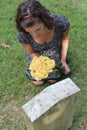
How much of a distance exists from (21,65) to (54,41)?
52 cm

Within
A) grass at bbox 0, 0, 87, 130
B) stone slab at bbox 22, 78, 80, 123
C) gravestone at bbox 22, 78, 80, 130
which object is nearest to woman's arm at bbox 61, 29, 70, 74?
grass at bbox 0, 0, 87, 130

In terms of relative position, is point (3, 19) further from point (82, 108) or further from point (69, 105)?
point (69, 105)

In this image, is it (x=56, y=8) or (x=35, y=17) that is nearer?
(x=35, y=17)

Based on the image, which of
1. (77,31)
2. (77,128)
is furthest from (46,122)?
(77,31)

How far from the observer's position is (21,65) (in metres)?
3.43

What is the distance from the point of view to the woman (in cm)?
265

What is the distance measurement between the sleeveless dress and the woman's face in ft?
0.71

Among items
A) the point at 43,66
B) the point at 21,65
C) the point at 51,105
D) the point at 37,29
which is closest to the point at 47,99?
the point at 51,105

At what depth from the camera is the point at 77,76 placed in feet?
10.7

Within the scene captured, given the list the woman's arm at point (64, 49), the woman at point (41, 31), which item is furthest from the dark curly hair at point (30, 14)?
the woman's arm at point (64, 49)

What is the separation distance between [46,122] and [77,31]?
1686 mm

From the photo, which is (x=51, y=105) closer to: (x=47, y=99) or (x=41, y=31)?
(x=47, y=99)

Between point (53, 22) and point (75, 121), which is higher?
point (53, 22)

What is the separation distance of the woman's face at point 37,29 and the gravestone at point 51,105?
58cm
